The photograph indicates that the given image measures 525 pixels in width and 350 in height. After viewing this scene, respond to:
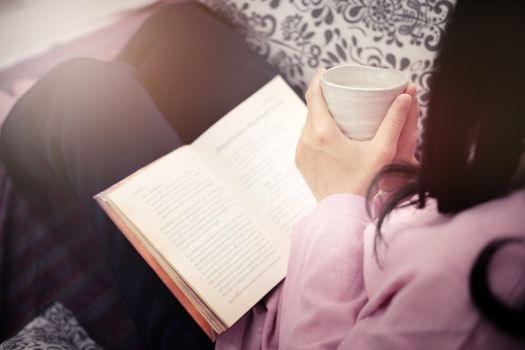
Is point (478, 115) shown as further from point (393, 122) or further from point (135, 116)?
point (135, 116)

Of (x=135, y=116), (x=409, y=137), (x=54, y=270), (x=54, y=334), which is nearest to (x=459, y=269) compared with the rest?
(x=409, y=137)

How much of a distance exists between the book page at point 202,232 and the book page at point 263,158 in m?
0.02

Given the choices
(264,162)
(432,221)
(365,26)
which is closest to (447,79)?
(432,221)

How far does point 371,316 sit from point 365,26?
57 cm

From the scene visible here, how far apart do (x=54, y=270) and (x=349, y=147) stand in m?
0.79

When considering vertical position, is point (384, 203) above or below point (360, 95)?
below

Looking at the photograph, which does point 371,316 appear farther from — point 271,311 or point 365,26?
point 365,26

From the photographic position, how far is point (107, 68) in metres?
0.74

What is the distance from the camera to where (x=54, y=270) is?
1.03 meters

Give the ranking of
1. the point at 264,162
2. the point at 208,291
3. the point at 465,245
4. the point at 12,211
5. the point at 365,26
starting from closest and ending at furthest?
the point at 465,245, the point at 208,291, the point at 264,162, the point at 365,26, the point at 12,211

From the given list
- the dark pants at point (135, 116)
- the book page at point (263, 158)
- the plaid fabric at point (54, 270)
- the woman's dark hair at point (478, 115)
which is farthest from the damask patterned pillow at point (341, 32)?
the plaid fabric at point (54, 270)

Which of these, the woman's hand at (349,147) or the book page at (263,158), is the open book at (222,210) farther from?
the woman's hand at (349,147)

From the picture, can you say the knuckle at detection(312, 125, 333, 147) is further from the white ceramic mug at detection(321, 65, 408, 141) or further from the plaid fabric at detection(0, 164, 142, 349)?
the plaid fabric at detection(0, 164, 142, 349)

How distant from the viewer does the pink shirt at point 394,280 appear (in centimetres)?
36
